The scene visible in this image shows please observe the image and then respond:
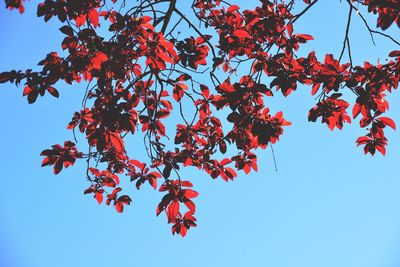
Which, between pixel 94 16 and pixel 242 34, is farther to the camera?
pixel 242 34

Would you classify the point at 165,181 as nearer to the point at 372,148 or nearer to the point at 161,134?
the point at 161,134

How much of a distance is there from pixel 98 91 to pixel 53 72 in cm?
36

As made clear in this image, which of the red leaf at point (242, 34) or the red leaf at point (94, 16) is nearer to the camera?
the red leaf at point (94, 16)

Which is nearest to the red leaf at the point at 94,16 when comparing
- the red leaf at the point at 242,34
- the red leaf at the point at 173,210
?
the red leaf at the point at 242,34

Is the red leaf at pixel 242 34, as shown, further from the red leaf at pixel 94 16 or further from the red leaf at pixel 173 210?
the red leaf at pixel 173 210

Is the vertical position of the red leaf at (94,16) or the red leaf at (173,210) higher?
the red leaf at (94,16)

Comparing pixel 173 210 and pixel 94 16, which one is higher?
pixel 94 16

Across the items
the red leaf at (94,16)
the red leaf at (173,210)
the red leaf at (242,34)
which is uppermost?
the red leaf at (242,34)

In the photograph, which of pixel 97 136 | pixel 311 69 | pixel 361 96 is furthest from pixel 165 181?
pixel 361 96

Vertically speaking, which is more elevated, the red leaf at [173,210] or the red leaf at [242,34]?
the red leaf at [242,34]

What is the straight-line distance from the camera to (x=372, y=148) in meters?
2.59

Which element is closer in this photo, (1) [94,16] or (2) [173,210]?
(1) [94,16]

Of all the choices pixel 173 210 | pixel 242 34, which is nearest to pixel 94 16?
pixel 242 34

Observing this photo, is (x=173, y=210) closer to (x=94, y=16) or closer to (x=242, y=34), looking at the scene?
(x=242, y=34)
